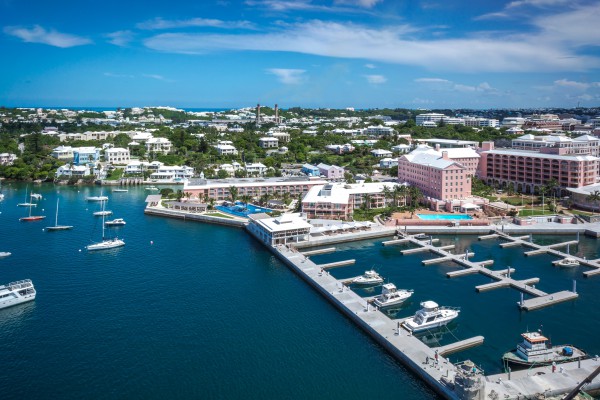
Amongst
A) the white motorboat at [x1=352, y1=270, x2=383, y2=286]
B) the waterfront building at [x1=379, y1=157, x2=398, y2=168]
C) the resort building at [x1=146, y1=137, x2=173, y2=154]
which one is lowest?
the white motorboat at [x1=352, y1=270, x2=383, y2=286]

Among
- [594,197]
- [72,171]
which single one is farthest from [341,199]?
[72,171]

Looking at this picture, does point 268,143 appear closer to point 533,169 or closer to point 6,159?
point 6,159

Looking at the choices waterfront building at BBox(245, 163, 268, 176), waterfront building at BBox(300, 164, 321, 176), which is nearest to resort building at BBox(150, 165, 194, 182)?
waterfront building at BBox(245, 163, 268, 176)

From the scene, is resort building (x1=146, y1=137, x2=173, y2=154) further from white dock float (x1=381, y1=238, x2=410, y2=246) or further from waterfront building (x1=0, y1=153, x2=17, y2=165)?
white dock float (x1=381, y1=238, x2=410, y2=246)

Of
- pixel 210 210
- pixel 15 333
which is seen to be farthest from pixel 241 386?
pixel 210 210

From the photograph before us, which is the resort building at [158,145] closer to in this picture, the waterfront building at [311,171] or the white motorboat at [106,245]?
the waterfront building at [311,171]
